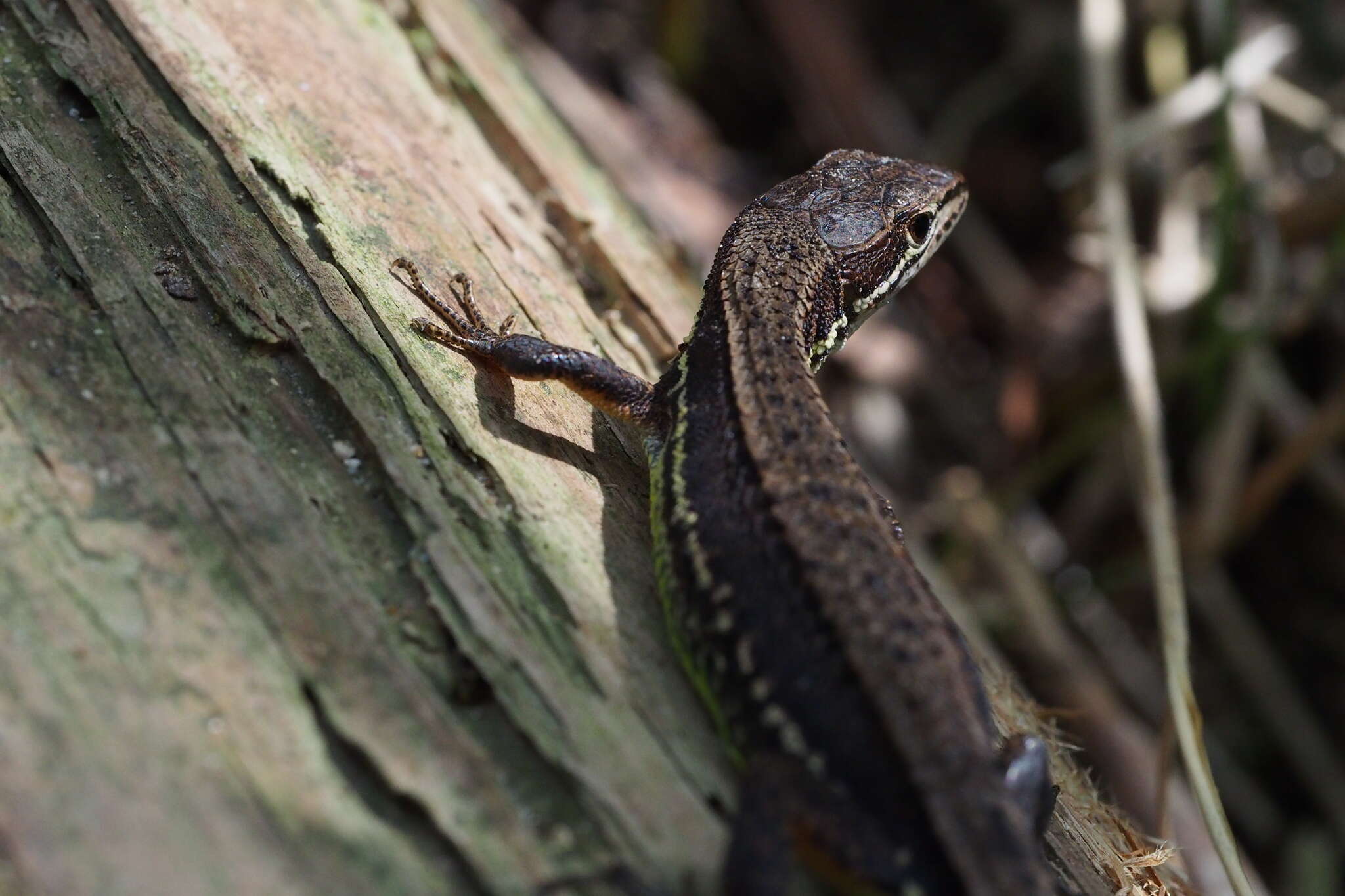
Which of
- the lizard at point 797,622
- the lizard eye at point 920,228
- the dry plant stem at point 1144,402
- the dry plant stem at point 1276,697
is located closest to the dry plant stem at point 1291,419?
the dry plant stem at point 1144,402

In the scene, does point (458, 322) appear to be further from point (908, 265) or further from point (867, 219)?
point (908, 265)

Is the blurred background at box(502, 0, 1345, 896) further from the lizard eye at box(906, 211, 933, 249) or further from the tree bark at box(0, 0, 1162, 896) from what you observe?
the tree bark at box(0, 0, 1162, 896)

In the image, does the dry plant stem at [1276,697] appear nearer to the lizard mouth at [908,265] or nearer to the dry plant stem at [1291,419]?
the dry plant stem at [1291,419]

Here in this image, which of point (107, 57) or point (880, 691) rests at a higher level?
point (880, 691)

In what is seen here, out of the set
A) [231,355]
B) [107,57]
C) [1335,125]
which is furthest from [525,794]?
[1335,125]

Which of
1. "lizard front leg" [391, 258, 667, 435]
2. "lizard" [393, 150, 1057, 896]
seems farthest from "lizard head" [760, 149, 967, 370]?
"lizard front leg" [391, 258, 667, 435]

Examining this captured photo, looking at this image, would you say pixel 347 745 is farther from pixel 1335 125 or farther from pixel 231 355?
pixel 1335 125

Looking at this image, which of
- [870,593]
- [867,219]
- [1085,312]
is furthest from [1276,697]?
[870,593]
